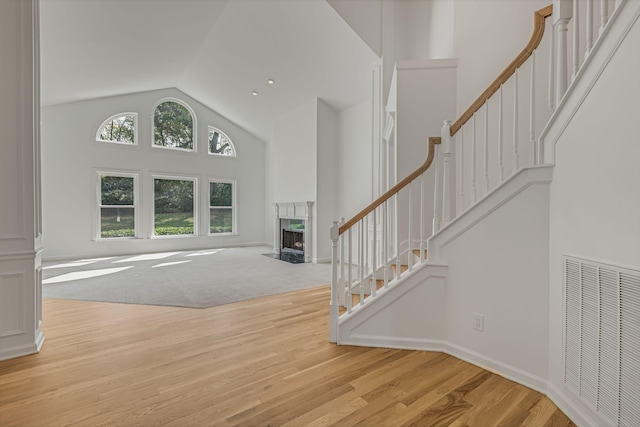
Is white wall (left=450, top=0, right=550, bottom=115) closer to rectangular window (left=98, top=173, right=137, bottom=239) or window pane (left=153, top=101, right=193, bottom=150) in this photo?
window pane (left=153, top=101, right=193, bottom=150)

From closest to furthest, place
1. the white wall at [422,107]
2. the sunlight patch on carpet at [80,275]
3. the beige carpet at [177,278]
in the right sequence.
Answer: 1. the white wall at [422,107]
2. the beige carpet at [177,278]
3. the sunlight patch on carpet at [80,275]

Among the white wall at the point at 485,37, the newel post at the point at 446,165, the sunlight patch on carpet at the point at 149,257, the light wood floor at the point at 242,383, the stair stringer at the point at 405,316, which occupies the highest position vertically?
the white wall at the point at 485,37

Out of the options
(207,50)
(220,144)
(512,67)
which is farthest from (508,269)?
(220,144)

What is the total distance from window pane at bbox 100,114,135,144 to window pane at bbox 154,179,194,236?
1.24 m

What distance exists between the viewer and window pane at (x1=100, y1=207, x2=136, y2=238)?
7125 mm

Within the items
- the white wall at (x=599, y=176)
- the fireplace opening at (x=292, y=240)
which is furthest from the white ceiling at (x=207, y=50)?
the white wall at (x=599, y=176)

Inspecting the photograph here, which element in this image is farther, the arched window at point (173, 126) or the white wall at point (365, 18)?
the arched window at point (173, 126)

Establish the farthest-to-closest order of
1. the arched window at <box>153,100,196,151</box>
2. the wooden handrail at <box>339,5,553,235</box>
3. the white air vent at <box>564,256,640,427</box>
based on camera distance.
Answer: the arched window at <box>153,100,196,151</box>
the wooden handrail at <box>339,5,553,235</box>
the white air vent at <box>564,256,640,427</box>

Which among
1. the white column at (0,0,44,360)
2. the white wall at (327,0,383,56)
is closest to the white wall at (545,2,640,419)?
the white wall at (327,0,383,56)

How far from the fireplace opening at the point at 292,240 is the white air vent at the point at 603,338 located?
5285 millimetres

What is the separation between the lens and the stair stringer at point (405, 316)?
2420 millimetres

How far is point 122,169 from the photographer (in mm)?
7281

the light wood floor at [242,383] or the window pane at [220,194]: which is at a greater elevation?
the window pane at [220,194]

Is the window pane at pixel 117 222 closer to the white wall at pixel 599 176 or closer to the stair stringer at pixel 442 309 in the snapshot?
the stair stringer at pixel 442 309
